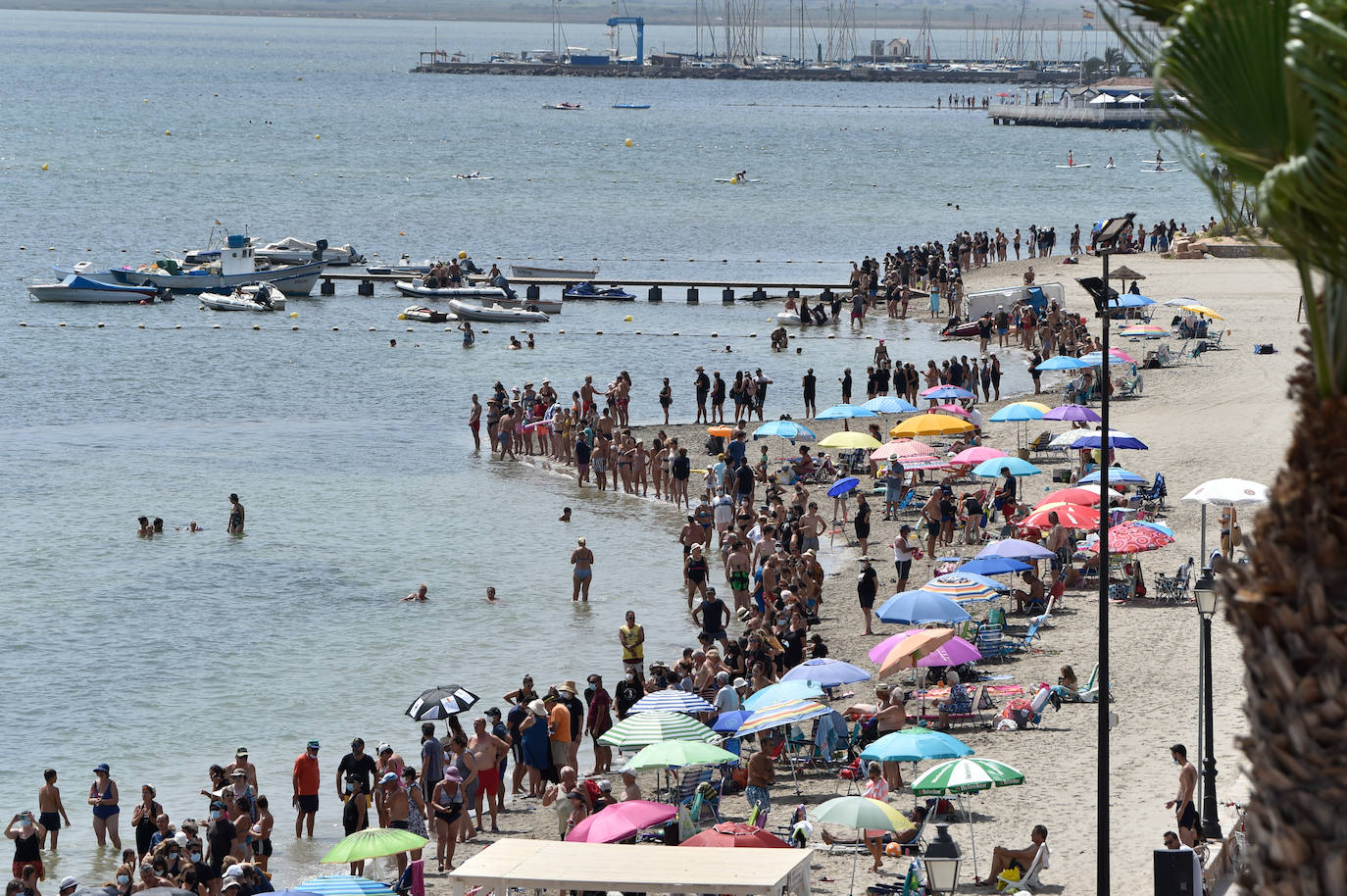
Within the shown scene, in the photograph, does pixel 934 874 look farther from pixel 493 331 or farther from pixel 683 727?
pixel 493 331

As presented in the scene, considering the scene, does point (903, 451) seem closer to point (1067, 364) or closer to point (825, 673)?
point (1067, 364)

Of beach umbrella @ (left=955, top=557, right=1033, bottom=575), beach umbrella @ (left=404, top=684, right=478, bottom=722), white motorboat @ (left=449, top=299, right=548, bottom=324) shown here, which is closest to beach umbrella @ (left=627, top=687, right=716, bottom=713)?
beach umbrella @ (left=404, top=684, right=478, bottom=722)

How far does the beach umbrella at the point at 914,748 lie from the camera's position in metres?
15.1

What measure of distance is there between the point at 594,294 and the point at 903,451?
3055cm

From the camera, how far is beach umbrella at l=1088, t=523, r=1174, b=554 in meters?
21.1

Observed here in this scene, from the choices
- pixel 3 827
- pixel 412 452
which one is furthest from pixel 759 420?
pixel 3 827

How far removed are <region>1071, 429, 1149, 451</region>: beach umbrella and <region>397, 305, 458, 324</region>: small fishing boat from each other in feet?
94.8

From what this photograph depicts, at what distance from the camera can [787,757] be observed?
17594 millimetres

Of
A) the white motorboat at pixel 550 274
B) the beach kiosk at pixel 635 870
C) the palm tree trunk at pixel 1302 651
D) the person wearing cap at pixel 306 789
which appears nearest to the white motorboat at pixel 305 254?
the white motorboat at pixel 550 274

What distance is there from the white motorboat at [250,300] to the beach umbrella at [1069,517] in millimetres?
38468

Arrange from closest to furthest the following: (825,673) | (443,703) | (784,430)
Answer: (825,673), (443,703), (784,430)

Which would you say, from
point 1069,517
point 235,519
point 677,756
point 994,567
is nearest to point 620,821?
point 677,756

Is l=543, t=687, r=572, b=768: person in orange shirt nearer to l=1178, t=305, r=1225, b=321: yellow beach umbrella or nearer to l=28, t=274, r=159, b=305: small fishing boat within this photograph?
l=1178, t=305, r=1225, b=321: yellow beach umbrella

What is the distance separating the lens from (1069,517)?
877 inches
